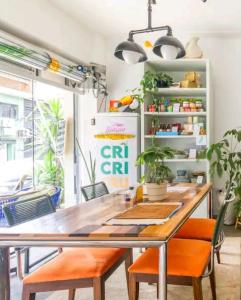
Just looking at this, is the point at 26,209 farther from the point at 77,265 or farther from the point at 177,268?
the point at 177,268

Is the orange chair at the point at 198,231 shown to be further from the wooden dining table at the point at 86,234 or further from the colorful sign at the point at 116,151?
the colorful sign at the point at 116,151

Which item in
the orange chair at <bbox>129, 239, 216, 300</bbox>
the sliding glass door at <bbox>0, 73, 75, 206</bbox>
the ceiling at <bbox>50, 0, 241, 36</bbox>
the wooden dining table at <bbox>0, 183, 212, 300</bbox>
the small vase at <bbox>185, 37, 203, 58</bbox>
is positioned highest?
the ceiling at <bbox>50, 0, 241, 36</bbox>

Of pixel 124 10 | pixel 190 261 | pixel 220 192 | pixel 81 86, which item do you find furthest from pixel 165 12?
pixel 190 261

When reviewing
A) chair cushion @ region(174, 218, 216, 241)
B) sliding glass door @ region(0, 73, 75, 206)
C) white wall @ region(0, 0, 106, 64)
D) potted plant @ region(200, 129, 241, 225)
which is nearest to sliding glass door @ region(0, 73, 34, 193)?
sliding glass door @ region(0, 73, 75, 206)

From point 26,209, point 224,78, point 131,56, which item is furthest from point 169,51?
point 224,78

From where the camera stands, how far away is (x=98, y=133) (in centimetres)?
508

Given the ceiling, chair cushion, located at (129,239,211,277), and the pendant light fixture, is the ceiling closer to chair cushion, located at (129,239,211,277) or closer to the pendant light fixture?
the pendant light fixture

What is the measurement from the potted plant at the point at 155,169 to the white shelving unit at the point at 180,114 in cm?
218

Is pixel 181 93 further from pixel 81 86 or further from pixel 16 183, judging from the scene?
pixel 16 183

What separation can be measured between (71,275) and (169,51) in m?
1.95

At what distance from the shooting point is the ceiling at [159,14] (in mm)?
4219

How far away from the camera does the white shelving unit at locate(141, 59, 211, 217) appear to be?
498 centimetres

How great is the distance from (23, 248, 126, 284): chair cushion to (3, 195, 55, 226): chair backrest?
1.15 feet

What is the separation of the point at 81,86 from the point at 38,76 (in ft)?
3.60
